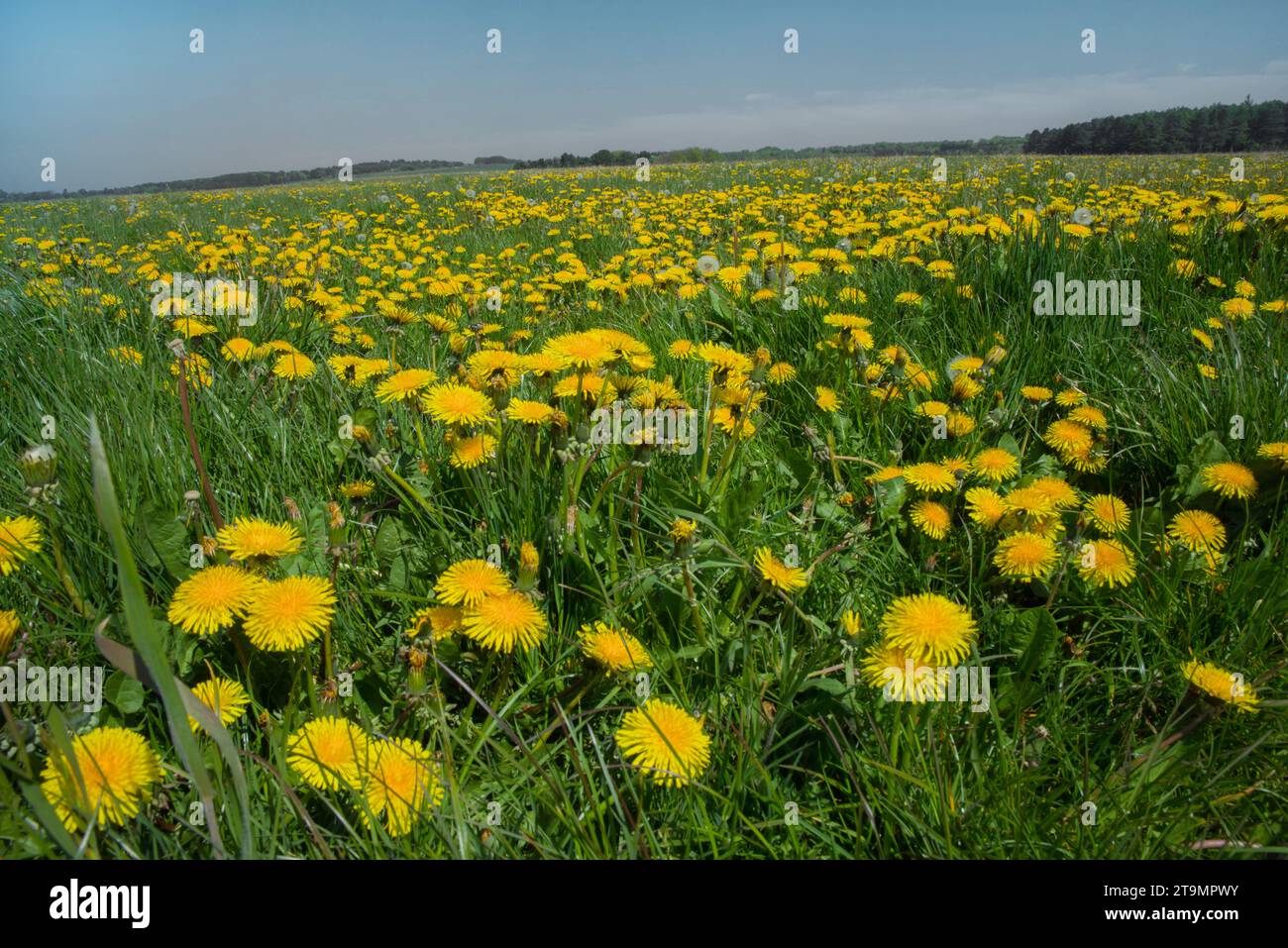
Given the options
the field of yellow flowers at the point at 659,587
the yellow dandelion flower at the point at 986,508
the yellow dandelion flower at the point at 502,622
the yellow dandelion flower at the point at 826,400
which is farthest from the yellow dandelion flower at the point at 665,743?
the yellow dandelion flower at the point at 826,400

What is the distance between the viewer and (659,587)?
1.54 meters

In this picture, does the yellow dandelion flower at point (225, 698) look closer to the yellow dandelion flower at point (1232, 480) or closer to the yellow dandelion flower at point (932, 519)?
the yellow dandelion flower at point (932, 519)

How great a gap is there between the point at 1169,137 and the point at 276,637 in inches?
1242

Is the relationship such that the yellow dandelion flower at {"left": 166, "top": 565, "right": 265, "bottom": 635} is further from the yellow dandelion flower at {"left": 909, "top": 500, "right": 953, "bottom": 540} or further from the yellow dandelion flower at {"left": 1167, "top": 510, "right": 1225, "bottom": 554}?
the yellow dandelion flower at {"left": 1167, "top": 510, "right": 1225, "bottom": 554}

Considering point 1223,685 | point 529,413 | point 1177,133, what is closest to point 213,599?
point 529,413

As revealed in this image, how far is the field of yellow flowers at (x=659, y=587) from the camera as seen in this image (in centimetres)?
106

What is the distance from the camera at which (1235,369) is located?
2225 millimetres

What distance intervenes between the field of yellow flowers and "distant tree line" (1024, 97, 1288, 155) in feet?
54.2

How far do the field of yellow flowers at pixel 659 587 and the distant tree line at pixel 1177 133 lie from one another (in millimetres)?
16526

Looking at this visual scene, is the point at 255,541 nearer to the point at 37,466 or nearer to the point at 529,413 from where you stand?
the point at 37,466

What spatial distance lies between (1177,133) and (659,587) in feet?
101

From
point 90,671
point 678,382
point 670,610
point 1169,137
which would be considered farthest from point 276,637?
point 1169,137
